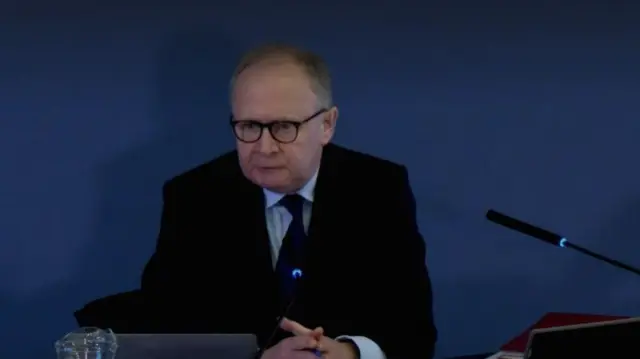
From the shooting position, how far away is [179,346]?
163cm

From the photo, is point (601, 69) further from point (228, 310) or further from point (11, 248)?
point (11, 248)

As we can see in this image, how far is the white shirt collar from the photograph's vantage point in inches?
85.7

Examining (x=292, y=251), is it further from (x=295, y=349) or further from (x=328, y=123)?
(x=295, y=349)

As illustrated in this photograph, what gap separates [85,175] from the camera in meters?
2.77

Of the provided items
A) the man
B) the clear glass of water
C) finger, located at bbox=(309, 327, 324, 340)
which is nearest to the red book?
the man

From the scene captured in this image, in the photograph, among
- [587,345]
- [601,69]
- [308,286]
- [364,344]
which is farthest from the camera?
[601,69]

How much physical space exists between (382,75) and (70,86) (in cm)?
81

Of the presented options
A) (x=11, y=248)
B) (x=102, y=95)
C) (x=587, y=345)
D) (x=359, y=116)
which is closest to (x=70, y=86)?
(x=102, y=95)

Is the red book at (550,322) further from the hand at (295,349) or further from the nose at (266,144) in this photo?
the nose at (266,144)

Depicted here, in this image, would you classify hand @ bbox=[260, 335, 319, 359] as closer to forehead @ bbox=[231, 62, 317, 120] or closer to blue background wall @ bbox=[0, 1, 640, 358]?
forehead @ bbox=[231, 62, 317, 120]

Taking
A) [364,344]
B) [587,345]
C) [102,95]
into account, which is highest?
[102,95]

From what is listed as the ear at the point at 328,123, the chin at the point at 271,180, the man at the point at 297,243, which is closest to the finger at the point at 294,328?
the man at the point at 297,243

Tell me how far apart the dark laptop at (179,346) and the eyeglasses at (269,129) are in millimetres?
471

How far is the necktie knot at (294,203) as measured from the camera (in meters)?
2.16
